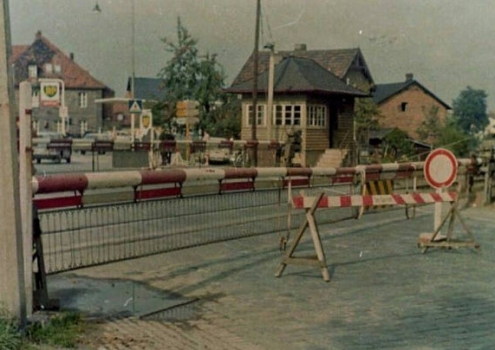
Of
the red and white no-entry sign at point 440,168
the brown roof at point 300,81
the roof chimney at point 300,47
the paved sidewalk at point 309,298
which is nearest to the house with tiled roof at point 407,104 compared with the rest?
the roof chimney at point 300,47

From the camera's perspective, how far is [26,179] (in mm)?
5414

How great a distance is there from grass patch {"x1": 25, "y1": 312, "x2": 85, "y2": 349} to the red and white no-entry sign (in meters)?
6.70

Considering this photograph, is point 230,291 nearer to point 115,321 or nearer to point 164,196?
point 115,321

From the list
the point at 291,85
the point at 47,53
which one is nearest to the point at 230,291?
the point at 291,85

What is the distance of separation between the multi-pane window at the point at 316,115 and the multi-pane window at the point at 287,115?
0.65 meters

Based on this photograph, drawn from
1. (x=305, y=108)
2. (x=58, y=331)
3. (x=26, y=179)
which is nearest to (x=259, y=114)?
(x=305, y=108)

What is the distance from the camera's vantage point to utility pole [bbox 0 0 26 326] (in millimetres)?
4887

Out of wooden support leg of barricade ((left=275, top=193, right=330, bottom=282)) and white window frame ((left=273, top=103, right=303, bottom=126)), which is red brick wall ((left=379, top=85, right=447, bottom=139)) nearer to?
white window frame ((left=273, top=103, right=303, bottom=126))

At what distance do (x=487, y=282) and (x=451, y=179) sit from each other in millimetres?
2756

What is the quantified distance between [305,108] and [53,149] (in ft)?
52.2

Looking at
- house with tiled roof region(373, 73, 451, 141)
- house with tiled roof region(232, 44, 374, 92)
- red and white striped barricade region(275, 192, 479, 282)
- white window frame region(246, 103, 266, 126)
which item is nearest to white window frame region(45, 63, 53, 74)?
house with tiled roof region(232, 44, 374, 92)

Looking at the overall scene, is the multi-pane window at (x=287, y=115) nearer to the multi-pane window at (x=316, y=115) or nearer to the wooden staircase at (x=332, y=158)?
the multi-pane window at (x=316, y=115)

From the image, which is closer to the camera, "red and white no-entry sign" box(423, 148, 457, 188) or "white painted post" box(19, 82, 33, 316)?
"white painted post" box(19, 82, 33, 316)

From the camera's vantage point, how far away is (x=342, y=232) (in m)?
11.4
